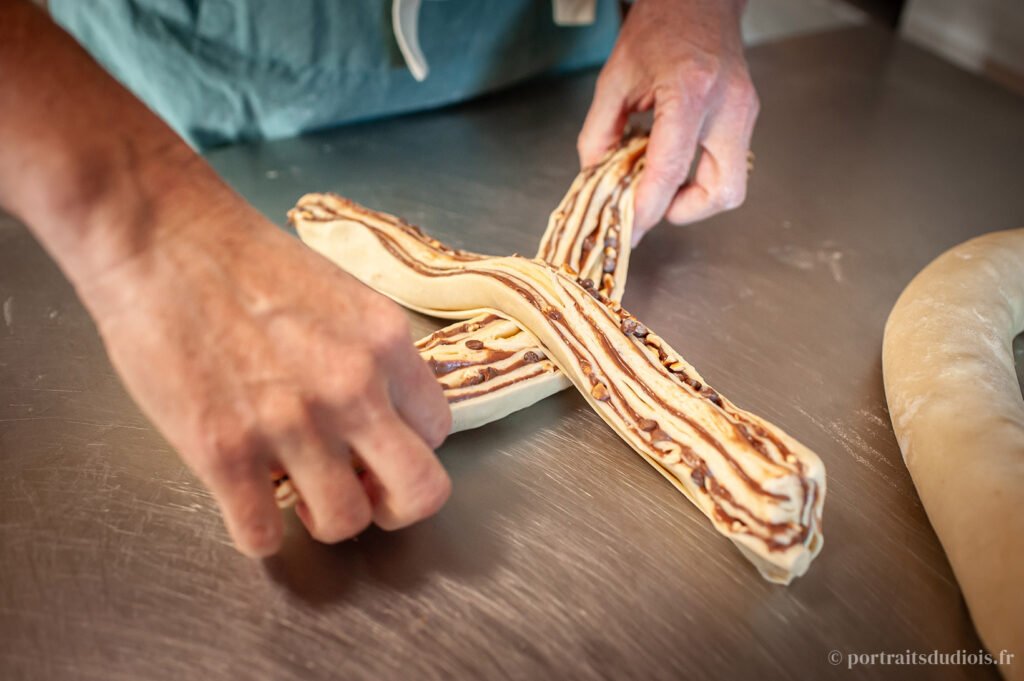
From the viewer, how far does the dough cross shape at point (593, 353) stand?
83 centimetres

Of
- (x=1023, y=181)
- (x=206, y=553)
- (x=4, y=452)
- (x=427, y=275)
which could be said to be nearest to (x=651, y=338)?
(x=427, y=275)

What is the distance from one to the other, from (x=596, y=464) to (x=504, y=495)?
13 centimetres

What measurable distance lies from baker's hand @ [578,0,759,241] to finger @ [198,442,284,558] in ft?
2.71

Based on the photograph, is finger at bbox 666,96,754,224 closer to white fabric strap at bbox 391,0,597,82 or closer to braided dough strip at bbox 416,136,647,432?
braided dough strip at bbox 416,136,647,432

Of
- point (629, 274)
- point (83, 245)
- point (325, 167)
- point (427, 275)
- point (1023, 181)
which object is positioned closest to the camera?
point (83, 245)

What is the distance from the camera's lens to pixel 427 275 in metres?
1.17

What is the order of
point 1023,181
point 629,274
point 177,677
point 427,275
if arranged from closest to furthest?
point 177,677
point 427,275
point 629,274
point 1023,181

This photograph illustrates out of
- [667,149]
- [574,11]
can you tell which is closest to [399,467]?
[667,149]

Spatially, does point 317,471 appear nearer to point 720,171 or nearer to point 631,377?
point 631,377

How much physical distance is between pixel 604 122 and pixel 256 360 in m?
0.95

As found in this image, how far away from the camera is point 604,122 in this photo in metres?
1.45

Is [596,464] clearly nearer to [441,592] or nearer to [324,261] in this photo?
[441,592]

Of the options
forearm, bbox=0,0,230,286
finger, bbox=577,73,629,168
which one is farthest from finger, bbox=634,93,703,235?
forearm, bbox=0,0,230,286

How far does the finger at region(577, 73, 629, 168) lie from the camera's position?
1.44m
